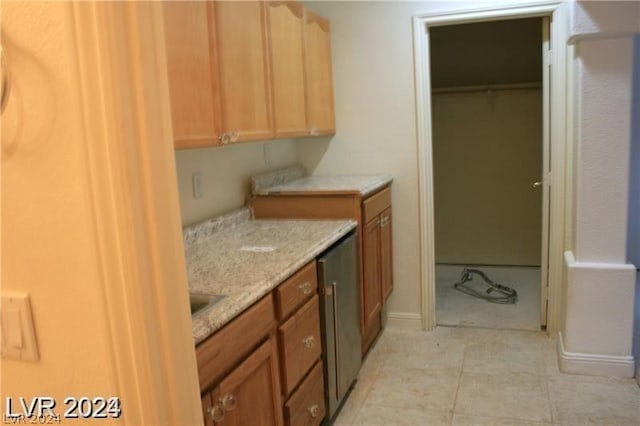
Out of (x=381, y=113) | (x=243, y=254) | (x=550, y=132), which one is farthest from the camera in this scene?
(x=381, y=113)

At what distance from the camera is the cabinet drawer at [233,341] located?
4.78ft

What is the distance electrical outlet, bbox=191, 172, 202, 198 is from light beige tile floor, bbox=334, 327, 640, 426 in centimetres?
125

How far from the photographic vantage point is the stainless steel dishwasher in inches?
94.0

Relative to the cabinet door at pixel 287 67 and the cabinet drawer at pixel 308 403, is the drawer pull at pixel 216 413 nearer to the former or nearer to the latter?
the cabinet drawer at pixel 308 403

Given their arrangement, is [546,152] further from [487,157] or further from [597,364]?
[487,157]

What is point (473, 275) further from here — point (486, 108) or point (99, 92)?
point (99, 92)

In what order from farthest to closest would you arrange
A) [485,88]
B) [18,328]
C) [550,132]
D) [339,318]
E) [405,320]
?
[485,88], [405,320], [550,132], [339,318], [18,328]

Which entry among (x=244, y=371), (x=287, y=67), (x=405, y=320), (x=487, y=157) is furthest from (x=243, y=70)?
(x=487, y=157)

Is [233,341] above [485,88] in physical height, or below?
below

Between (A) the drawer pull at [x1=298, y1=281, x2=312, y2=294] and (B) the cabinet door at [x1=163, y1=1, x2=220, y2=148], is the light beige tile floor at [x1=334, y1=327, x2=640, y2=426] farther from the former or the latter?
(B) the cabinet door at [x1=163, y1=1, x2=220, y2=148]

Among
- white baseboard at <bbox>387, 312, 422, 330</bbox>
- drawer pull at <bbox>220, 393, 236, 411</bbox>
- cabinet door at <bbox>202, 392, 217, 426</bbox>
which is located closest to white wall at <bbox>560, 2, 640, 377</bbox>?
white baseboard at <bbox>387, 312, 422, 330</bbox>

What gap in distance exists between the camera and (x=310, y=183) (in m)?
3.33

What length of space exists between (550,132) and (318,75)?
1.43m

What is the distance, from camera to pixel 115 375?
80 cm
